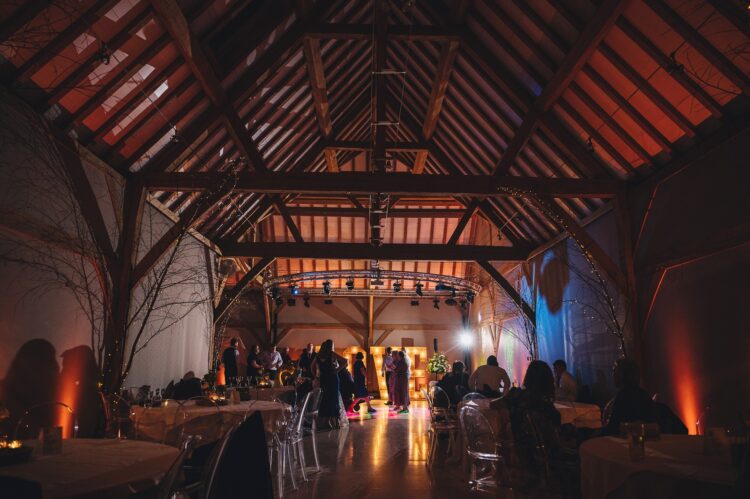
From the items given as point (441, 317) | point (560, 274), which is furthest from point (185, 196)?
point (441, 317)

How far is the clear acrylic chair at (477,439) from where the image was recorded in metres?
→ 4.55

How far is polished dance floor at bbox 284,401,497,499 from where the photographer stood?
193 inches

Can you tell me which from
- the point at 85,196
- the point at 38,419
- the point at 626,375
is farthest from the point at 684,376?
the point at 85,196

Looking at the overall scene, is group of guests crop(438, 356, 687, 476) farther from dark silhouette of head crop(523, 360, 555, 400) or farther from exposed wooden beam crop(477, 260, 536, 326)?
exposed wooden beam crop(477, 260, 536, 326)

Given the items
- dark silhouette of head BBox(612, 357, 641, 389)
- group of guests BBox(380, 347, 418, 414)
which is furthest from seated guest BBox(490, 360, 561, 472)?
group of guests BBox(380, 347, 418, 414)

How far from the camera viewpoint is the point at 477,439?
473 centimetres

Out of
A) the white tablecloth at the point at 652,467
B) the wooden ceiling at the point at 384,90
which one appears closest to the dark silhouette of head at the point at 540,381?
the white tablecloth at the point at 652,467

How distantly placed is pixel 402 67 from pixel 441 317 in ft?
35.6

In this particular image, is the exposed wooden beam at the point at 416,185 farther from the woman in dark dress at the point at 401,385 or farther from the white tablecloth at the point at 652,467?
the woman in dark dress at the point at 401,385

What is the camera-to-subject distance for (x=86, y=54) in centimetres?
519

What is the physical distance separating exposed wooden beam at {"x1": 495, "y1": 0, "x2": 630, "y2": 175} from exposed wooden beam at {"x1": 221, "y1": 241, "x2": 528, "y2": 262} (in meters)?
3.00

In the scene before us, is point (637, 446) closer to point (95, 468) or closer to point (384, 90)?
point (95, 468)

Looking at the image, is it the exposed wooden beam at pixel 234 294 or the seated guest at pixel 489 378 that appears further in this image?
the exposed wooden beam at pixel 234 294

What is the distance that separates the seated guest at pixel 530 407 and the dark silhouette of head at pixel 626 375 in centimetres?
72
